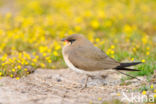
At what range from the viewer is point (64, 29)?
9500 millimetres

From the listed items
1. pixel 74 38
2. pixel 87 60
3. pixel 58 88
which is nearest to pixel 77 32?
pixel 74 38

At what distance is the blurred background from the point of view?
6797 mm

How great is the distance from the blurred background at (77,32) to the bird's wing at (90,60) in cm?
97

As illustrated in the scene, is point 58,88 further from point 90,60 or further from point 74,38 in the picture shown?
point 74,38

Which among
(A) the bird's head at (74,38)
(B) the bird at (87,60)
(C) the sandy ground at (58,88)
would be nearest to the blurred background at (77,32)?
(C) the sandy ground at (58,88)

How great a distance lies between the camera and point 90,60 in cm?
539

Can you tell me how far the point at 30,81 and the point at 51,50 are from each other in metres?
2.24

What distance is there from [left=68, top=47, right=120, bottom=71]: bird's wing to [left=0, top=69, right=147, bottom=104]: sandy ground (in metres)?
0.42

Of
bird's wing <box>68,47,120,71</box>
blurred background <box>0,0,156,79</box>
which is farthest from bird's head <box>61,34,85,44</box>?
blurred background <box>0,0,156,79</box>

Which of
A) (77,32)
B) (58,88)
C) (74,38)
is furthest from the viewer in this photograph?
(77,32)

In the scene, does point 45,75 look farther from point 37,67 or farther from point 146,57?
point 146,57

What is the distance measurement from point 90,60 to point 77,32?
13.4ft

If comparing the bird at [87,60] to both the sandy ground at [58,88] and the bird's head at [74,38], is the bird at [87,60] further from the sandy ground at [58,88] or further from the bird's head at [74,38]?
the sandy ground at [58,88]

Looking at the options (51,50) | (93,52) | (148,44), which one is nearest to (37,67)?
(51,50)
